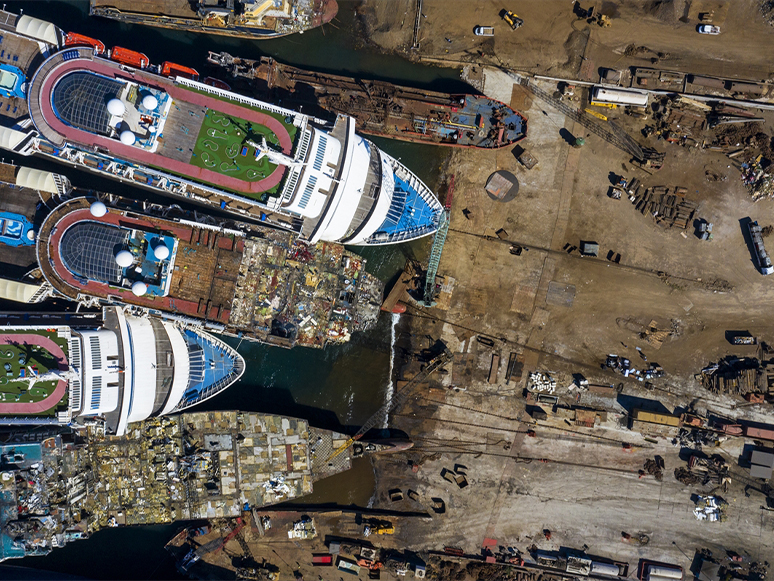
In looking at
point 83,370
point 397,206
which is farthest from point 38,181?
point 397,206

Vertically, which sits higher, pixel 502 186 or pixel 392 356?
pixel 502 186

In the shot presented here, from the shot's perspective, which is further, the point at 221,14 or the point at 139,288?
the point at 221,14

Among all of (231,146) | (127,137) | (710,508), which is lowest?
(710,508)

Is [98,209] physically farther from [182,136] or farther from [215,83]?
[215,83]

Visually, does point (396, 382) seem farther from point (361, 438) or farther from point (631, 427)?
point (631, 427)

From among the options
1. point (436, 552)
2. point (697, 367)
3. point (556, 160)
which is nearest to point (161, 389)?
point (436, 552)

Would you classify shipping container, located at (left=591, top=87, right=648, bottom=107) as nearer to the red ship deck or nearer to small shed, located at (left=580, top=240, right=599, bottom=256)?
small shed, located at (left=580, top=240, right=599, bottom=256)

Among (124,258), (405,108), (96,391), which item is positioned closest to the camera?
(124,258)

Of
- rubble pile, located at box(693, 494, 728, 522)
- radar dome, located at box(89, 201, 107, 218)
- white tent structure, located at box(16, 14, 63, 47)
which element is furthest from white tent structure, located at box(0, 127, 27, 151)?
rubble pile, located at box(693, 494, 728, 522)
